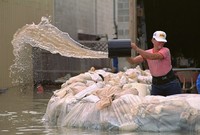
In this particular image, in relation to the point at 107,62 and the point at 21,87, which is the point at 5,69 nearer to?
the point at 21,87

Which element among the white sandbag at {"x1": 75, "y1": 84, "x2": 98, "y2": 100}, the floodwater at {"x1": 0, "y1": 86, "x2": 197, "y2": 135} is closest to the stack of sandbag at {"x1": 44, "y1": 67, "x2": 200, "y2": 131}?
the white sandbag at {"x1": 75, "y1": 84, "x2": 98, "y2": 100}

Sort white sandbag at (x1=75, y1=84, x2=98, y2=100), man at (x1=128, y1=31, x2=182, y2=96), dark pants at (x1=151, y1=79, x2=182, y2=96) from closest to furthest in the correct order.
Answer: man at (x1=128, y1=31, x2=182, y2=96)
dark pants at (x1=151, y1=79, x2=182, y2=96)
white sandbag at (x1=75, y1=84, x2=98, y2=100)

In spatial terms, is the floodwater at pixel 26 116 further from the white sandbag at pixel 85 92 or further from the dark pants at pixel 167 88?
the dark pants at pixel 167 88

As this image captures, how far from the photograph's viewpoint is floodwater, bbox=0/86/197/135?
8305 millimetres

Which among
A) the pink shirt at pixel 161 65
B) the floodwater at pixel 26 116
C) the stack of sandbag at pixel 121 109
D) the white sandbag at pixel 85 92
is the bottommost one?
the floodwater at pixel 26 116

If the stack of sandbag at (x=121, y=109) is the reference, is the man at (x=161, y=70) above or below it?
above

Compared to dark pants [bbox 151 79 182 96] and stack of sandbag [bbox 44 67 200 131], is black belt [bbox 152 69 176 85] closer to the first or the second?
dark pants [bbox 151 79 182 96]

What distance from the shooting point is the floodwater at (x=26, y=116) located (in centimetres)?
830

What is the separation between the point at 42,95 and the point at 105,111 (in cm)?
770

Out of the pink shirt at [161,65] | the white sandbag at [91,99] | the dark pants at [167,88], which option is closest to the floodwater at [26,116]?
the white sandbag at [91,99]

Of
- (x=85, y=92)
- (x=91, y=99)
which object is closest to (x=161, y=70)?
(x=91, y=99)

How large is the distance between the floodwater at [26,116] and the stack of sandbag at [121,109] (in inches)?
6.5

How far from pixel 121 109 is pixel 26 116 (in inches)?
121

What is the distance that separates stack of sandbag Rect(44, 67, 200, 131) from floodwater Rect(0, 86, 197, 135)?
166 millimetres
